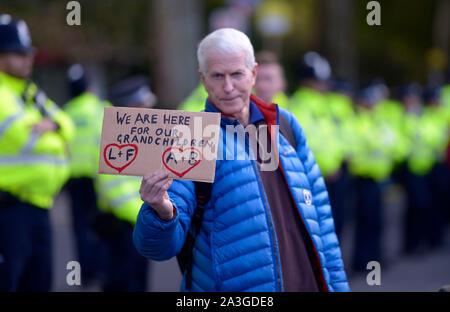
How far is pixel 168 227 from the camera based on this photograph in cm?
294

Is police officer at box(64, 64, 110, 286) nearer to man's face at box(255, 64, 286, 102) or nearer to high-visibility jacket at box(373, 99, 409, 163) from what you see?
man's face at box(255, 64, 286, 102)

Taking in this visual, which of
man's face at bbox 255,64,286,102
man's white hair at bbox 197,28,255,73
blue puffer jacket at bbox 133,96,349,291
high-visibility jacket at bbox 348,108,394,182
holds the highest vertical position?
high-visibility jacket at bbox 348,108,394,182

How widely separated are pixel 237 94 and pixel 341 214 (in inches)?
226

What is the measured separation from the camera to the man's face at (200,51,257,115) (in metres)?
3.21

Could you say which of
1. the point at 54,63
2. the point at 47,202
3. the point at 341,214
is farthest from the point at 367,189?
the point at 54,63

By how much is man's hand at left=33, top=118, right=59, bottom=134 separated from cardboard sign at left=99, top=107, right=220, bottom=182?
7.62ft

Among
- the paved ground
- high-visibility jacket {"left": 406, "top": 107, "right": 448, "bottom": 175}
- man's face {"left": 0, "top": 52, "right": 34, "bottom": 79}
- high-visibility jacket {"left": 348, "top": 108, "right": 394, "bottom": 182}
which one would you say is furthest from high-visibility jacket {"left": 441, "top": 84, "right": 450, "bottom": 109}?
man's face {"left": 0, "top": 52, "right": 34, "bottom": 79}

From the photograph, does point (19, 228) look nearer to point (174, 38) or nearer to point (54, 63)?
point (174, 38)

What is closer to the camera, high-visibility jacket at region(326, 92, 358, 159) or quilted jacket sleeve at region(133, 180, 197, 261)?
quilted jacket sleeve at region(133, 180, 197, 261)

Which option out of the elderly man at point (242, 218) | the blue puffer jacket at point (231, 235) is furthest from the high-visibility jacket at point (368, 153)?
the blue puffer jacket at point (231, 235)

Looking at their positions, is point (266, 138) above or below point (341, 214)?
below

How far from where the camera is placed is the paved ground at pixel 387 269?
793 cm

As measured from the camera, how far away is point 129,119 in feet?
9.92

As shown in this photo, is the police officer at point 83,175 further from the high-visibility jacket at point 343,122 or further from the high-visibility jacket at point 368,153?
the high-visibility jacket at point 368,153
